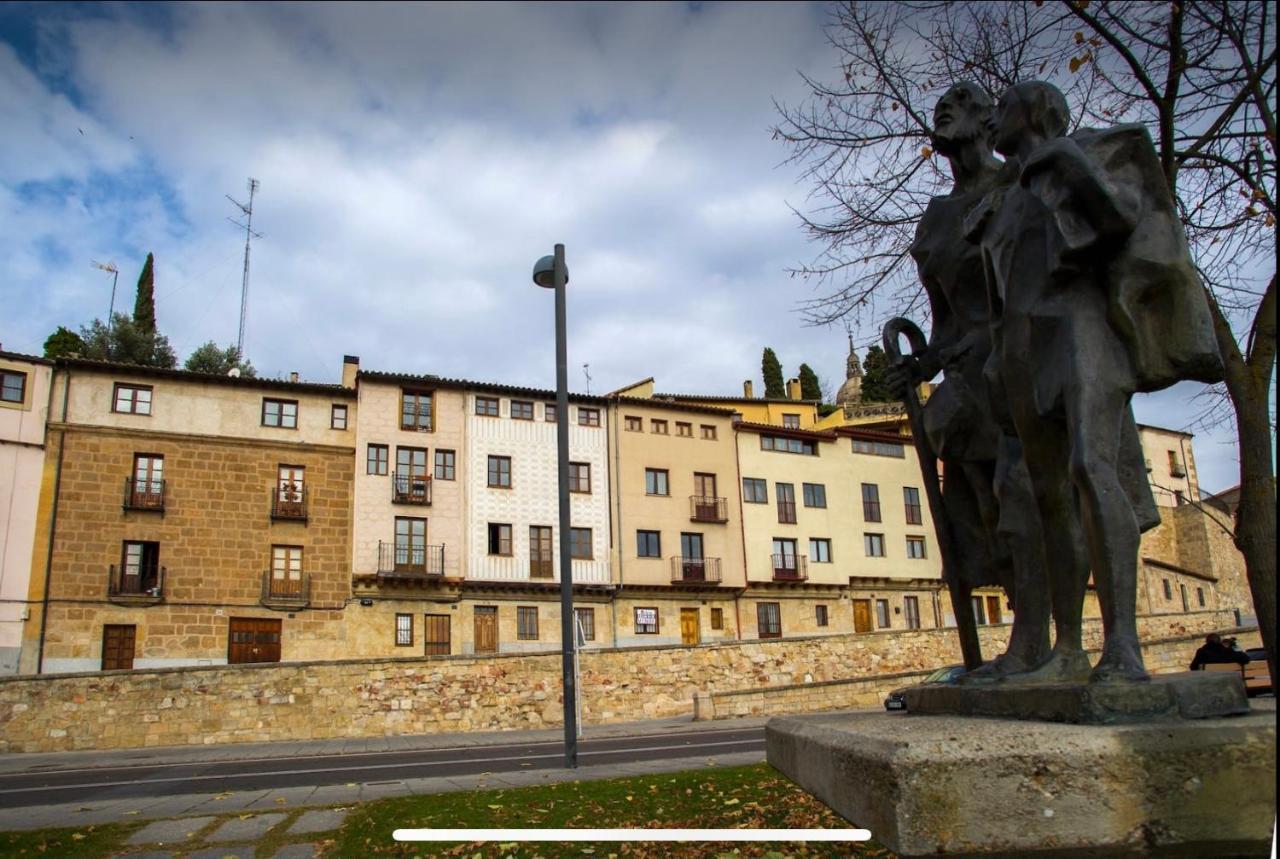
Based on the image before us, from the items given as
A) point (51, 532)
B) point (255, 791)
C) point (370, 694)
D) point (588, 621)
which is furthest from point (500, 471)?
point (255, 791)

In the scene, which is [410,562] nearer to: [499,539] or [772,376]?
[499,539]

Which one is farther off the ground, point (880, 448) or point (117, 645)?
point (880, 448)

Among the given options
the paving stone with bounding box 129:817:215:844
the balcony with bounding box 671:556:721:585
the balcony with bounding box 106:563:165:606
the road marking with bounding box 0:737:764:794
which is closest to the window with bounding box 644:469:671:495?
the balcony with bounding box 671:556:721:585

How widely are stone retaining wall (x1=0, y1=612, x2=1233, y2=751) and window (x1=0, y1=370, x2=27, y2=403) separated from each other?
493 inches

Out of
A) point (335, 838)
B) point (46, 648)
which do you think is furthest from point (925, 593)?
point (335, 838)

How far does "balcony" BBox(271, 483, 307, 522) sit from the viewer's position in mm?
34844

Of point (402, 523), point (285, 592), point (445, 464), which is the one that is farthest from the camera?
point (445, 464)

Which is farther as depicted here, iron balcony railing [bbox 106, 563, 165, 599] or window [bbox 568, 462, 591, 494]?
window [bbox 568, 462, 591, 494]

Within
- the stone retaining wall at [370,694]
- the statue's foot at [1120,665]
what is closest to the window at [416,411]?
the stone retaining wall at [370,694]

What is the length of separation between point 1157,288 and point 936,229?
174 cm

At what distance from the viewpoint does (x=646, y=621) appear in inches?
1545

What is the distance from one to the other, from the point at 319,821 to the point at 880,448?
42628 mm

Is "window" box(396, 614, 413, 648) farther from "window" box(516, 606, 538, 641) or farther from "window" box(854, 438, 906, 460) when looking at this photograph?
"window" box(854, 438, 906, 460)

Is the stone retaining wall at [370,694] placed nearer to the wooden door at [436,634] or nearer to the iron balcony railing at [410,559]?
the wooden door at [436,634]
